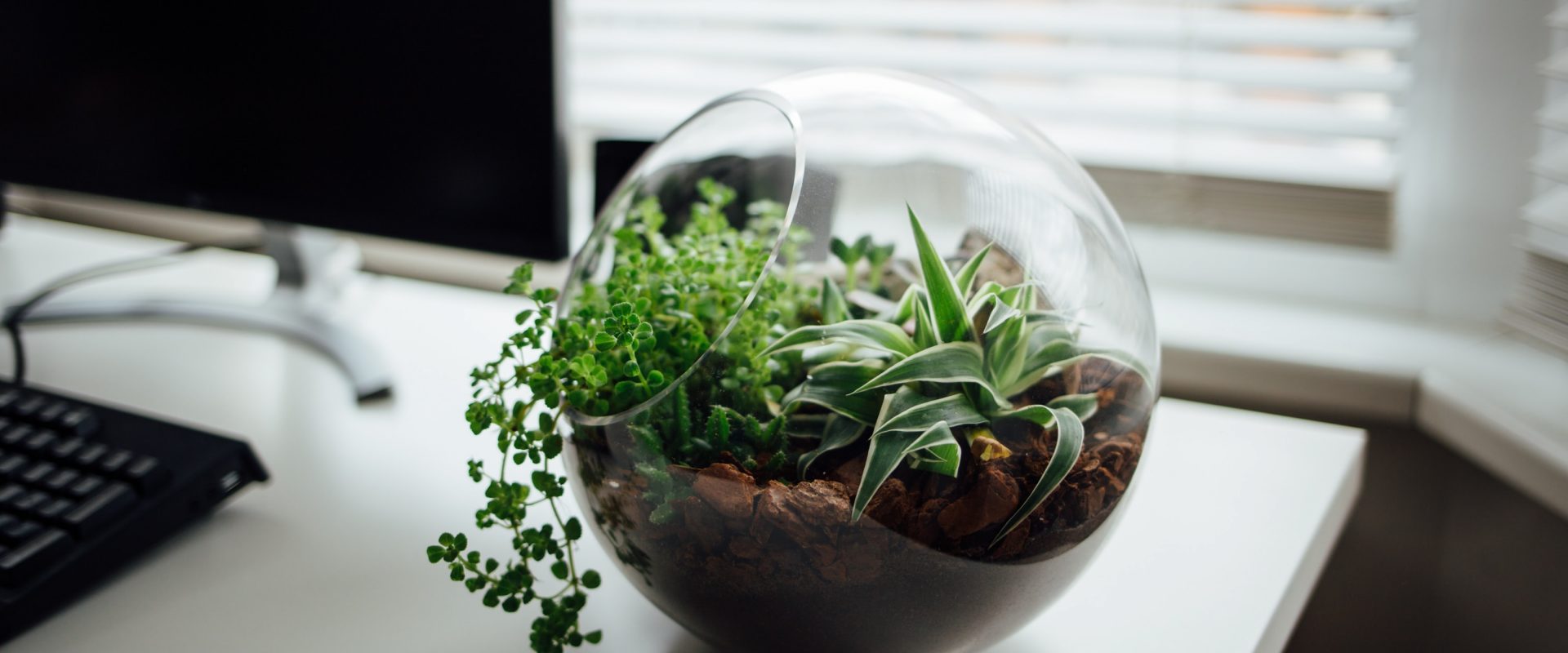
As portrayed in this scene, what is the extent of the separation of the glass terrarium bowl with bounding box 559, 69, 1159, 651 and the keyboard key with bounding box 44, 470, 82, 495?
0.97ft

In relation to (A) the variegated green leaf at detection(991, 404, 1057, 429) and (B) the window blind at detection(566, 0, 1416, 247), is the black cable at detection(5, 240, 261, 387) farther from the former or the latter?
(A) the variegated green leaf at detection(991, 404, 1057, 429)

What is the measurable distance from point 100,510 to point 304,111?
34 cm

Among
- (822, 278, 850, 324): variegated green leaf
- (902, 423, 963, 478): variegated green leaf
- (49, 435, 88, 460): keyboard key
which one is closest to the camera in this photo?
(902, 423, 963, 478): variegated green leaf

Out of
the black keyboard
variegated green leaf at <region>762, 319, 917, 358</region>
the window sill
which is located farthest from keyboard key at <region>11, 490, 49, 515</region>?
the window sill

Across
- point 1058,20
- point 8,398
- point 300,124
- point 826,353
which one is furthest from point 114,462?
point 1058,20

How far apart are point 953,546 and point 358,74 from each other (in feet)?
1.88

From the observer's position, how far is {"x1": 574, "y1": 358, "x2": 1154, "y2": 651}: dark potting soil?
0.39 meters

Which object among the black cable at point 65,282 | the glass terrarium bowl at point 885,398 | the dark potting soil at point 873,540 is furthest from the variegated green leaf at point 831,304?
the black cable at point 65,282

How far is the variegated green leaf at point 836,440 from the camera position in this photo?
0.40m

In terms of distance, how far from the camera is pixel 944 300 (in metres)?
0.43

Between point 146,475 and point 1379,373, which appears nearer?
point 146,475

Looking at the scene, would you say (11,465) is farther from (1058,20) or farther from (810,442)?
(1058,20)

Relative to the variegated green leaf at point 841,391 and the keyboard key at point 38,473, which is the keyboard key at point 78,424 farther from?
the variegated green leaf at point 841,391

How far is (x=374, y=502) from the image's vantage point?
63cm
